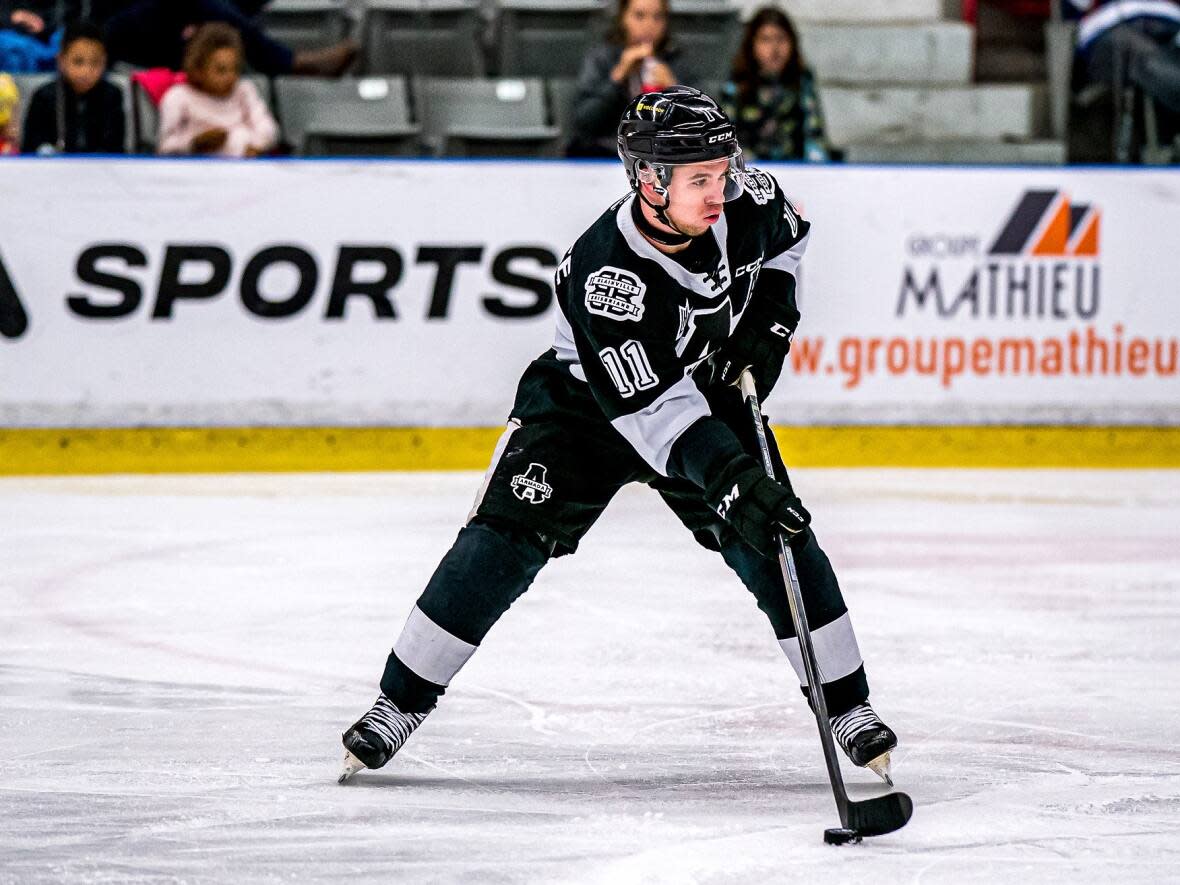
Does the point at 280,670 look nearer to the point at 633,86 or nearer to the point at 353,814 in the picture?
the point at 353,814

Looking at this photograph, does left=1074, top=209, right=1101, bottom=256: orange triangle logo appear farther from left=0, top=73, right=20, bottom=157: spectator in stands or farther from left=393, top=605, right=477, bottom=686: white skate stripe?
left=393, top=605, right=477, bottom=686: white skate stripe

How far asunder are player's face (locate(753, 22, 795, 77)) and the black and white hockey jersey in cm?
400

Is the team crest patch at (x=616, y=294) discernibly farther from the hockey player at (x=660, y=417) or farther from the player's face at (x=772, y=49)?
the player's face at (x=772, y=49)

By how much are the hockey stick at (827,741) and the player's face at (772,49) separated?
13.4 ft

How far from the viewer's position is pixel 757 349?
290 cm

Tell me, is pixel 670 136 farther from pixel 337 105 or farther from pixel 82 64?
pixel 337 105

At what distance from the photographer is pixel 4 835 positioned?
2488 millimetres

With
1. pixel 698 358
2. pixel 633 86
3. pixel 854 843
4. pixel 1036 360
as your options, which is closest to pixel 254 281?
pixel 633 86

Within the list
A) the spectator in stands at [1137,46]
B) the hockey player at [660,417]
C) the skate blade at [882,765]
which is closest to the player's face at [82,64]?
the spectator in stands at [1137,46]

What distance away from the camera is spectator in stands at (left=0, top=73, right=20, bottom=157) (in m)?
6.47

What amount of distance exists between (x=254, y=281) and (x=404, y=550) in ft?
5.36

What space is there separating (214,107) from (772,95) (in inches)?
78.0

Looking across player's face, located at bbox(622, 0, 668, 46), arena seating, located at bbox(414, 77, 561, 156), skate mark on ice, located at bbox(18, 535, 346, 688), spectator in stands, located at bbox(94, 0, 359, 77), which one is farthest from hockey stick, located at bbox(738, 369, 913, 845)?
spectator in stands, located at bbox(94, 0, 359, 77)

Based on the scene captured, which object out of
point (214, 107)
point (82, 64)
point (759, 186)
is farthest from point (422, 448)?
point (759, 186)
